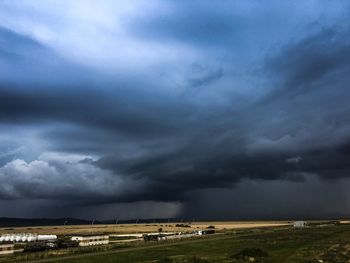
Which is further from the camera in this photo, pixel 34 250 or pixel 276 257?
pixel 34 250

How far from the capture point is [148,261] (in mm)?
78812

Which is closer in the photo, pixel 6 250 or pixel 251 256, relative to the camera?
pixel 251 256

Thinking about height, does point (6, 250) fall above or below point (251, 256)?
above

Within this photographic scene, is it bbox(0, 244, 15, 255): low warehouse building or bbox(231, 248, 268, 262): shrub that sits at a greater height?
bbox(0, 244, 15, 255): low warehouse building

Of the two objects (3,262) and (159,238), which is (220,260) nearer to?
(3,262)

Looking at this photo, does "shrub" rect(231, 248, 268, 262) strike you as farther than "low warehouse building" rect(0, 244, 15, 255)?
No

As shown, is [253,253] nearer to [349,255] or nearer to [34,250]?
[349,255]

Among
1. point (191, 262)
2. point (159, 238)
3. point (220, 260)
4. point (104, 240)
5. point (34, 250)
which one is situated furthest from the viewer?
point (159, 238)

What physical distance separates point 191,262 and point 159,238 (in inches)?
3159

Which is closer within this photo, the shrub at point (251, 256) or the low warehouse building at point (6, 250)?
the shrub at point (251, 256)

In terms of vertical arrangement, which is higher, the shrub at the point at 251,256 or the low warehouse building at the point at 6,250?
the low warehouse building at the point at 6,250

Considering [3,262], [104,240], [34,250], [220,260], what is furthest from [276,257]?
[104,240]

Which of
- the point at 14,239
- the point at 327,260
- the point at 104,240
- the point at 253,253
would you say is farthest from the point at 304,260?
the point at 14,239

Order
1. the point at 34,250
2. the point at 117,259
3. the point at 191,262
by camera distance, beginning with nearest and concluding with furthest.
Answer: the point at 191,262 < the point at 117,259 < the point at 34,250
